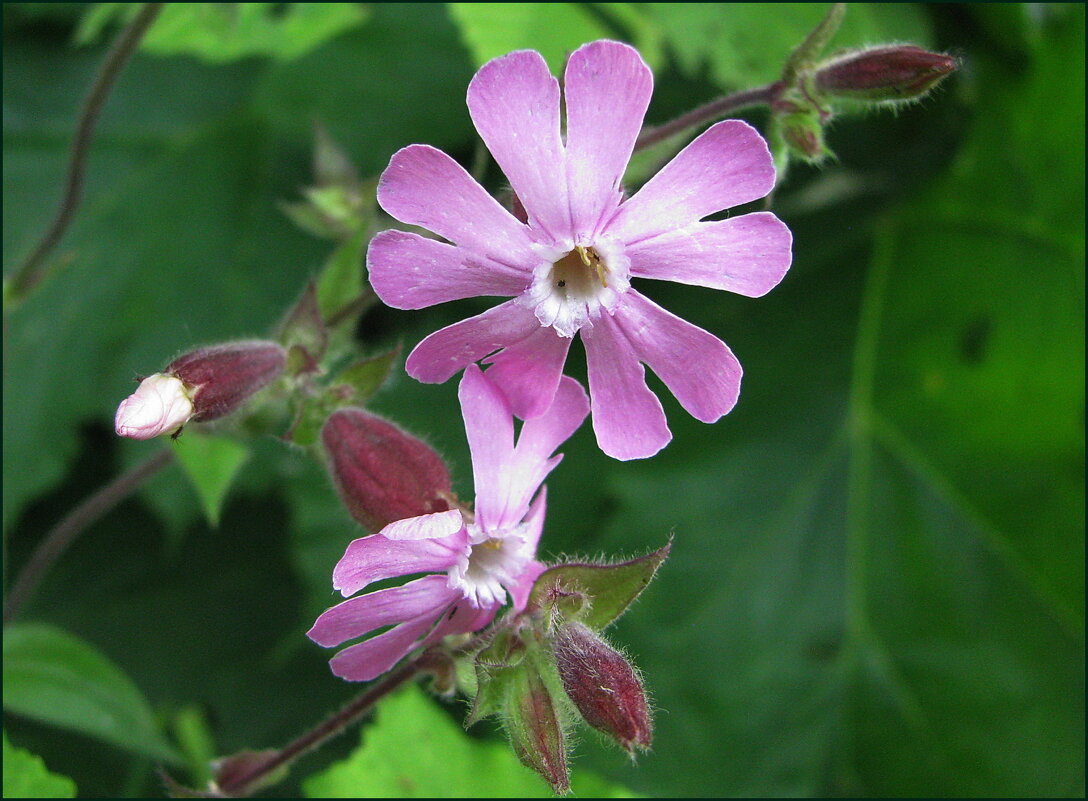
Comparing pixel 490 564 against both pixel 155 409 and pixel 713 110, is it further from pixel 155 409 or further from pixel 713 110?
pixel 713 110

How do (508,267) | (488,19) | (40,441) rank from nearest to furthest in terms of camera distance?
(508,267) → (488,19) → (40,441)

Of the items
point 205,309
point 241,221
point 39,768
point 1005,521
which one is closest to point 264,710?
point 39,768

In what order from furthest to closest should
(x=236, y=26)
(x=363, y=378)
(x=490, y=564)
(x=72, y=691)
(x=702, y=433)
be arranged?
(x=702, y=433)
(x=236, y=26)
(x=72, y=691)
(x=363, y=378)
(x=490, y=564)

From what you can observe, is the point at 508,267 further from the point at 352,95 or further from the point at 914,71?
the point at 352,95

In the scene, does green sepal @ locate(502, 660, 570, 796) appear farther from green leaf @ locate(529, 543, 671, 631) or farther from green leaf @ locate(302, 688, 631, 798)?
green leaf @ locate(302, 688, 631, 798)

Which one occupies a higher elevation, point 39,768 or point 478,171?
point 478,171

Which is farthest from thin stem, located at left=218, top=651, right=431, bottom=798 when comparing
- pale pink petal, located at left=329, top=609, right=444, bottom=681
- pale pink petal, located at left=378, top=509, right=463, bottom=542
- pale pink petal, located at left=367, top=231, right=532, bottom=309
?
pale pink petal, located at left=367, top=231, right=532, bottom=309

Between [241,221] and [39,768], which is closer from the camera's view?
[39,768]

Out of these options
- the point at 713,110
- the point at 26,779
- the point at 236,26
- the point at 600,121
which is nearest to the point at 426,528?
the point at 600,121
